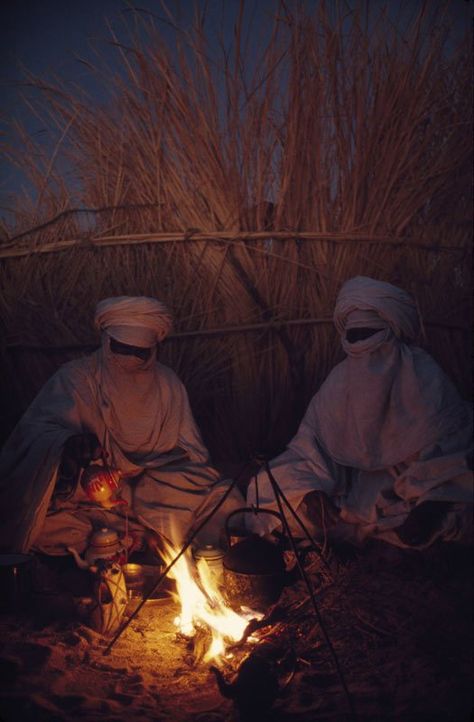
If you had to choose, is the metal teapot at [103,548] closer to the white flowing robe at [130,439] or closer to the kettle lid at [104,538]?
the kettle lid at [104,538]

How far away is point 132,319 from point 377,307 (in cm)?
132

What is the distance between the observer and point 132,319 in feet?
11.6

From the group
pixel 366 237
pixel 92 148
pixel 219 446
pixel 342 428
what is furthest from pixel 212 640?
pixel 92 148

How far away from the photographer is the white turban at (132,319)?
3.53 meters

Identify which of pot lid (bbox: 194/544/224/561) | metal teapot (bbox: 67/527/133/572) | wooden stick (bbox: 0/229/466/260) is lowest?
pot lid (bbox: 194/544/224/561)

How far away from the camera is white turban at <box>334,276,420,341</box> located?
3.36 meters

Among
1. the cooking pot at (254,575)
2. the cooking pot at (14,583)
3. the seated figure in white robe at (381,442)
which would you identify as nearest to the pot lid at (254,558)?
the cooking pot at (254,575)

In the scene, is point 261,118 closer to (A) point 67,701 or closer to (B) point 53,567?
(B) point 53,567

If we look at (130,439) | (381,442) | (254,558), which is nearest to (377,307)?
(381,442)

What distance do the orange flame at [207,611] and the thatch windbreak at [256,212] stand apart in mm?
1772

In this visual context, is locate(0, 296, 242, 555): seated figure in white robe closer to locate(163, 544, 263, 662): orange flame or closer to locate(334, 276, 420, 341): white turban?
locate(163, 544, 263, 662): orange flame

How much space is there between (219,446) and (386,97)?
2.60m

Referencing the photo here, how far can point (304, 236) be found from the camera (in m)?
4.12

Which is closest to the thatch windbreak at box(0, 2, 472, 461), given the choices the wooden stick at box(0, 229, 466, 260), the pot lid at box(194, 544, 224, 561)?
the wooden stick at box(0, 229, 466, 260)
